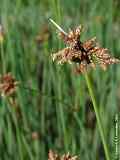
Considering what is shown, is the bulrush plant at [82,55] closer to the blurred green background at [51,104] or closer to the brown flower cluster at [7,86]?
the brown flower cluster at [7,86]

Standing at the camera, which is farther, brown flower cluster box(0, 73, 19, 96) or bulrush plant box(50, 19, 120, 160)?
brown flower cluster box(0, 73, 19, 96)

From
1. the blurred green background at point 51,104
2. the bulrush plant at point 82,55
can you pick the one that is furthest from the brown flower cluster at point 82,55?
the blurred green background at point 51,104

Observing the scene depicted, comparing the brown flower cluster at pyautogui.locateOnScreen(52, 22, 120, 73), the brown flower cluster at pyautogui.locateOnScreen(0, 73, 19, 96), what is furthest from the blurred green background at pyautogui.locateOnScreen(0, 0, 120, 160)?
the brown flower cluster at pyautogui.locateOnScreen(52, 22, 120, 73)

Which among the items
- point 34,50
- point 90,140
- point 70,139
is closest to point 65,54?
point 70,139

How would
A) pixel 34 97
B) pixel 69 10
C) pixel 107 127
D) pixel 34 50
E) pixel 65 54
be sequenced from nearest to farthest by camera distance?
pixel 65 54, pixel 107 127, pixel 34 97, pixel 34 50, pixel 69 10

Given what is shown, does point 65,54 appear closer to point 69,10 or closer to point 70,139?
point 70,139

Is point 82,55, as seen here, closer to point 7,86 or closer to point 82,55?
point 82,55

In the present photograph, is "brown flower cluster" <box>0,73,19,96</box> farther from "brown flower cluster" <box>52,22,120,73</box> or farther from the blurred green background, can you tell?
"brown flower cluster" <box>52,22,120,73</box>

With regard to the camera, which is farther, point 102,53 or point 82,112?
point 82,112
